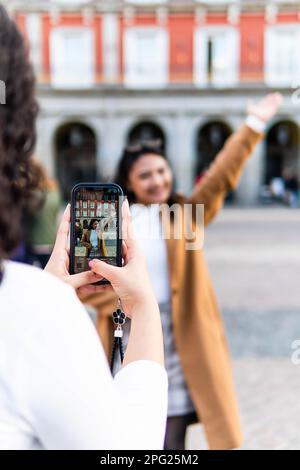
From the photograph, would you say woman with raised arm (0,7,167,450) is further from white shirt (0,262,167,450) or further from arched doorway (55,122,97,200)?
arched doorway (55,122,97,200)

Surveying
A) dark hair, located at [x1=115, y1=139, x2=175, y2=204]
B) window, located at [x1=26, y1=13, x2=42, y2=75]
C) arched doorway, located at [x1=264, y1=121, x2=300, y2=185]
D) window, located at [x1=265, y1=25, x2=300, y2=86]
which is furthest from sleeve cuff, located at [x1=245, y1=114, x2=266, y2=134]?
arched doorway, located at [x1=264, y1=121, x2=300, y2=185]

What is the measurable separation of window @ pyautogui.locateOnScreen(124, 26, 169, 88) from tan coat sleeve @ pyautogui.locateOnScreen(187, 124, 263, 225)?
1907 centimetres

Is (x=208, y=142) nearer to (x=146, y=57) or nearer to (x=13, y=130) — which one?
(x=146, y=57)

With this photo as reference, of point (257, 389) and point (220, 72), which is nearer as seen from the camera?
point (257, 389)

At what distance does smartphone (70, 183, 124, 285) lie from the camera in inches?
36.9

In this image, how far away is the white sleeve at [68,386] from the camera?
708 mm

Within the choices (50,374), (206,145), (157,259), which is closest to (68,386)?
(50,374)

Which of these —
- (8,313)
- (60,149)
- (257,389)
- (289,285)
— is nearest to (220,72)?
(60,149)

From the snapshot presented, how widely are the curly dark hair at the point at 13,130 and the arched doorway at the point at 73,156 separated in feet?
74.5

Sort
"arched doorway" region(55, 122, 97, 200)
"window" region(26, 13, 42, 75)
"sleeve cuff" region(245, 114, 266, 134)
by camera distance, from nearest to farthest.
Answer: "sleeve cuff" region(245, 114, 266, 134) < "window" region(26, 13, 42, 75) < "arched doorway" region(55, 122, 97, 200)

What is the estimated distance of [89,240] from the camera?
0.95 meters

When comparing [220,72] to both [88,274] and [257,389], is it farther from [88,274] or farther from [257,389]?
[88,274]

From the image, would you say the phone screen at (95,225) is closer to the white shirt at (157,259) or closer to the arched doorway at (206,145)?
the white shirt at (157,259)

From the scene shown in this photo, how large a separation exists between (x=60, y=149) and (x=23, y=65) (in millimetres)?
23997
